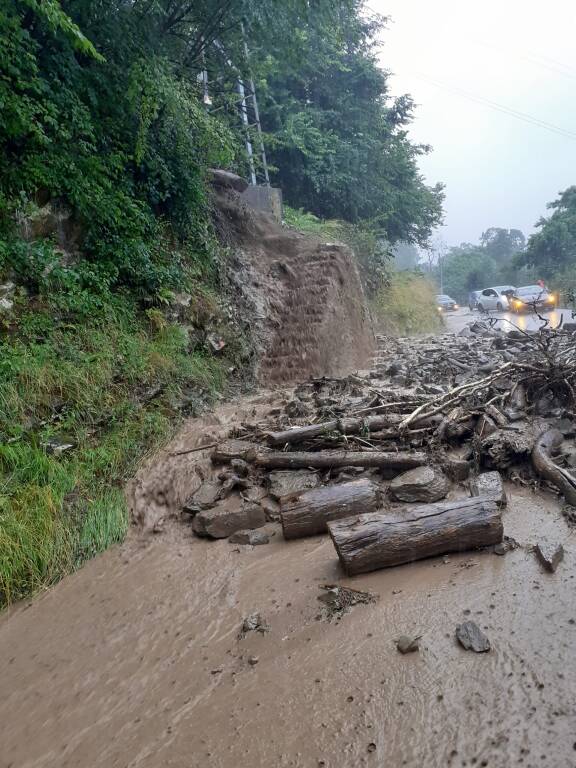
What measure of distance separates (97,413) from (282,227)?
805 centimetres

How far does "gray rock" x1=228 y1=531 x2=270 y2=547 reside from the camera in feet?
12.7

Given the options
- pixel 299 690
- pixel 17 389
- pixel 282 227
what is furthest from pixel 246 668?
pixel 282 227

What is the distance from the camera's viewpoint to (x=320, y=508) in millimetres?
3832

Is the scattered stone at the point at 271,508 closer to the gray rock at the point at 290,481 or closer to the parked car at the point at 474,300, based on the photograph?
the gray rock at the point at 290,481

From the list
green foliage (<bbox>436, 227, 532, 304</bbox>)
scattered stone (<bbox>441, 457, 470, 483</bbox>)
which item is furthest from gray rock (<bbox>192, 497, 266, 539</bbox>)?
green foliage (<bbox>436, 227, 532, 304</bbox>)

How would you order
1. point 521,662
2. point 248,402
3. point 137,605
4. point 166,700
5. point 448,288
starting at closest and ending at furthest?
point 521,662
point 166,700
point 137,605
point 248,402
point 448,288

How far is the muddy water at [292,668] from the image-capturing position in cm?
196

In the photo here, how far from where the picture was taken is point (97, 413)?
501 cm

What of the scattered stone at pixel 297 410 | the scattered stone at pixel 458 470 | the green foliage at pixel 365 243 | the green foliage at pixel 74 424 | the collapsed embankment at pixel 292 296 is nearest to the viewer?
the green foliage at pixel 74 424

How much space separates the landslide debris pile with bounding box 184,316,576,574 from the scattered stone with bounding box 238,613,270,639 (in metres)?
0.65

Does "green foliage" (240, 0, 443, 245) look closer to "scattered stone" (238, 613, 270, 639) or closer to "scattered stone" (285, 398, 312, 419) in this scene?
"scattered stone" (285, 398, 312, 419)

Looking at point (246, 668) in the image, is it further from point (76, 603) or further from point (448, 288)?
point (448, 288)

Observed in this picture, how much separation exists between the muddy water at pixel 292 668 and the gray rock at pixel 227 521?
0.35m

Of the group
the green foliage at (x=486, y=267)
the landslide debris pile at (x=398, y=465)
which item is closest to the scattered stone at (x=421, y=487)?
the landslide debris pile at (x=398, y=465)
